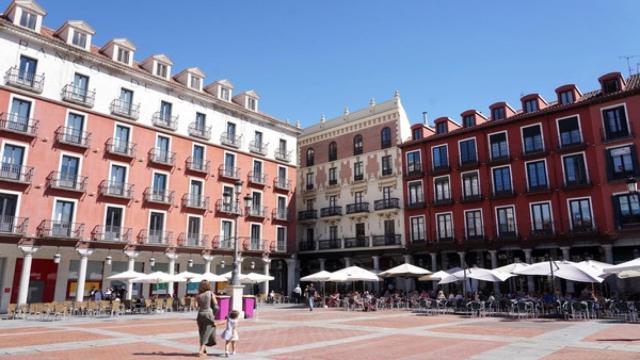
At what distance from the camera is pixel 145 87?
32906mm

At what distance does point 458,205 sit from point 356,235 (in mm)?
9664

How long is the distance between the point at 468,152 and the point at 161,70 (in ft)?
81.7

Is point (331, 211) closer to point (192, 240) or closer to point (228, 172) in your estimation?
point (228, 172)

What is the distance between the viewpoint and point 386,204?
124ft

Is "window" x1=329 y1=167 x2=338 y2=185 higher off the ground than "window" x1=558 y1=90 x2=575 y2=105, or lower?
lower

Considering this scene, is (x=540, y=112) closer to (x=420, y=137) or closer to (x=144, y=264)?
(x=420, y=137)

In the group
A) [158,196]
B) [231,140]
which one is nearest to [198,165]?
[231,140]

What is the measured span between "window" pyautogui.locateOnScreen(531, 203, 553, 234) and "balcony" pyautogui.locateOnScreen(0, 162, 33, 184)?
32237 millimetres

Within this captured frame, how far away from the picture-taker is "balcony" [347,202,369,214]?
1542 inches

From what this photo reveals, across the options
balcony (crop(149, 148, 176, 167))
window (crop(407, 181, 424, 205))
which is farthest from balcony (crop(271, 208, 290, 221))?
window (crop(407, 181, 424, 205))

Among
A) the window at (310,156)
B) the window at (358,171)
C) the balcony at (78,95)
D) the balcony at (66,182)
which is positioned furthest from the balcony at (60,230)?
the window at (310,156)

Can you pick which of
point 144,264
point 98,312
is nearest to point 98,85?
point 144,264

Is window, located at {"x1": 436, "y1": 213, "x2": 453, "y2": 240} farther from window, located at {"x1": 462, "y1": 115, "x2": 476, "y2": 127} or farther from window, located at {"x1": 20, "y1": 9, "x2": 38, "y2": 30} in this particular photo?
window, located at {"x1": 20, "y1": 9, "x2": 38, "y2": 30}

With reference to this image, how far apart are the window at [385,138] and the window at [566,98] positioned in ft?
44.8
